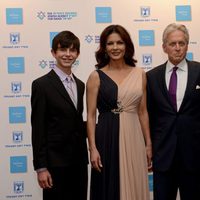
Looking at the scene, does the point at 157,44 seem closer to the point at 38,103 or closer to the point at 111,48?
the point at 111,48

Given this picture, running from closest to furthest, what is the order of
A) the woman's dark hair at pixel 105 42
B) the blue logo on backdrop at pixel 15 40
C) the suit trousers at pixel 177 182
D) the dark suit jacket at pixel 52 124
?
the dark suit jacket at pixel 52 124, the suit trousers at pixel 177 182, the woman's dark hair at pixel 105 42, the blue logo on backdrop at pixel 15 40

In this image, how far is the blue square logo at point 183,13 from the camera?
3902mm

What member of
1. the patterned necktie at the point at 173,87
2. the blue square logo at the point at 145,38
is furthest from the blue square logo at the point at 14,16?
the patterned necktie at the point at 173,87

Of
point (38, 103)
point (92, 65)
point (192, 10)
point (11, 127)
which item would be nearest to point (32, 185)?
point (11, 127)

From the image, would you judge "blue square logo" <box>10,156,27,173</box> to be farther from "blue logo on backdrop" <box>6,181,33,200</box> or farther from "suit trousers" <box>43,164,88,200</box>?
"suit trousers" <box>43,164,88,200</box>

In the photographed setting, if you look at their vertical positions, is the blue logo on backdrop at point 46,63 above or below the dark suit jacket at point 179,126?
above

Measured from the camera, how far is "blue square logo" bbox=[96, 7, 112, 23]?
12.5ft

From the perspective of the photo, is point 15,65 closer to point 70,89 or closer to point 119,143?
Answer: point 70,89

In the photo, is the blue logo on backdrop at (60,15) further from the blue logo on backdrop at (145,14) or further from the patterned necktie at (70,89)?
the patterned necktie at (70,89)

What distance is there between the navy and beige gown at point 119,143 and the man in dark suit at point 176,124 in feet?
0.40

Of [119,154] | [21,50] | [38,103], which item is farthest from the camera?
[21,50]

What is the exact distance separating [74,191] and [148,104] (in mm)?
764

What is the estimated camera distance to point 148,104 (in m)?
2.69

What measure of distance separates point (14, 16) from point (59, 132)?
1723mm
